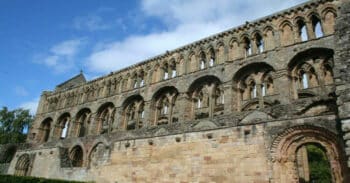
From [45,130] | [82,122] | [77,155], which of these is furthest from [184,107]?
[45,130]

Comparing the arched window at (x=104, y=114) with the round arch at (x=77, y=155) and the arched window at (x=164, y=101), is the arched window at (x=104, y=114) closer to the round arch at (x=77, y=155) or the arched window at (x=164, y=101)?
the round arch at (x=77, y=155)

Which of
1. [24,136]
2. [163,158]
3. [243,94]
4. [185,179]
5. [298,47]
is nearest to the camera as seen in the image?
[185,179]

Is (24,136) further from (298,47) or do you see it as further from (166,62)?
(298,47)

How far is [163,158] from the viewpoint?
12.9 metres

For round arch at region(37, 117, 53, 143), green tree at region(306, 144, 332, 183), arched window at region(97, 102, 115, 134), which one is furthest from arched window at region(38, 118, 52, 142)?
green tree at region(306, 144, 332, 183)

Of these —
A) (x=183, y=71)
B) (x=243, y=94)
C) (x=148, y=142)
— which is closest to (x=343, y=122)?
(x=148, y=142)

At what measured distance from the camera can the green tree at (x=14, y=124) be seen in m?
40.8

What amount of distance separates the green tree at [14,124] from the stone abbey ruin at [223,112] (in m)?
7.95

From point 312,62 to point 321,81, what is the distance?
140 centimetres

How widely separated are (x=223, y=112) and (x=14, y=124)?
34.0 metres

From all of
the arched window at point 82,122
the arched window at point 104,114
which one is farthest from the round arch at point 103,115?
the arched window at point 82,122

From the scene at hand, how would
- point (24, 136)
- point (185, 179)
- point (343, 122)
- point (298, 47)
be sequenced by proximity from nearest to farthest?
point (343, 122) < point (185, 179) < point (298, 47) < point (24, 136)

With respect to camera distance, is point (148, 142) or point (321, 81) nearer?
point (148, 142)

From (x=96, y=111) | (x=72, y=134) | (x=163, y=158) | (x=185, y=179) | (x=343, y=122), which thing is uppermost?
(x=96, y=111)
